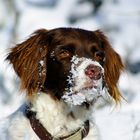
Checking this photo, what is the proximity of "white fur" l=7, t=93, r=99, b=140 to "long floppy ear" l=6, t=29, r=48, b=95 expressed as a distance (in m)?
0.13

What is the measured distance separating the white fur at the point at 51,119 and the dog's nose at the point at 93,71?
485 mm

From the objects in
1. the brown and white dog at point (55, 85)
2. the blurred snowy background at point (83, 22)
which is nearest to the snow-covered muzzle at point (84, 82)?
the brown and white dog at point (55, 85)

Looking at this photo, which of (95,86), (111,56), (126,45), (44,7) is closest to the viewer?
(95,86)

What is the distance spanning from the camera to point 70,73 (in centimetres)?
563

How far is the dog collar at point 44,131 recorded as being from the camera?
5742 millimetres

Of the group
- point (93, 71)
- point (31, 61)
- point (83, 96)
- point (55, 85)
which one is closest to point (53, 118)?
point (55, 85)

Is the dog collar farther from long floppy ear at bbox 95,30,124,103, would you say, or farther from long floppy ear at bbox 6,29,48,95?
long floppy ear at bbox 95,30,124,103

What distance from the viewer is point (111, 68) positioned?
20.4ft

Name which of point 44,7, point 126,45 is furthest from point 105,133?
point 44,7

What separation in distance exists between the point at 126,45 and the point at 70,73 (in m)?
6.58

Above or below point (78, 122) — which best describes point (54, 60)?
above

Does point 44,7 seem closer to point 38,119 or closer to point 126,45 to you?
point 126,45

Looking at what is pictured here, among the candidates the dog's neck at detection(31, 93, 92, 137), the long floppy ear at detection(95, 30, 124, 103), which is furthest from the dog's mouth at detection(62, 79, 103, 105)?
the long floppy ear at detection(95, 30, 124, 103)

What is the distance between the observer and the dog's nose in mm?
5391
